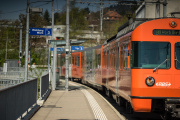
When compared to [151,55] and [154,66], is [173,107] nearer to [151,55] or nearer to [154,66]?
[154,66]

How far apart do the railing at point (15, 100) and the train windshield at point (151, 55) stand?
3098mm

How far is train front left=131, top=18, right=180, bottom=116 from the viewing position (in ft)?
33.0

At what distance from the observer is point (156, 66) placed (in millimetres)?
10203

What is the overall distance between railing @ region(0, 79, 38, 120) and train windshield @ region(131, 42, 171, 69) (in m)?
3.10

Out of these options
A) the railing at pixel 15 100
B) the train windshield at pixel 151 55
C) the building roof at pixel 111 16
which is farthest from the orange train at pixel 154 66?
the building roof at pixel 111 16

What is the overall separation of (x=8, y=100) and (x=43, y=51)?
54472 millimetres

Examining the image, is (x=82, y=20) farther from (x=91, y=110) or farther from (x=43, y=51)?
(x=91, y=110)

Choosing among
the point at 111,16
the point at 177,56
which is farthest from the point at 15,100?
the point at 111,16

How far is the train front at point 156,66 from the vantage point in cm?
1005

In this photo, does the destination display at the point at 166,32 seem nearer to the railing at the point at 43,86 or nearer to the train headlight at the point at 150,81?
the train headlight at the point at 150,81

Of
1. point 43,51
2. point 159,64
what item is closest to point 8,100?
point 159,64

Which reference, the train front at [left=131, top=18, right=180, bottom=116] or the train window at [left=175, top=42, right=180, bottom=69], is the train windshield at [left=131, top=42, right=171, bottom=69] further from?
the train window at [left=175, top=42, right=180, bottom=69]

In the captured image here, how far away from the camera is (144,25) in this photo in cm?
1049

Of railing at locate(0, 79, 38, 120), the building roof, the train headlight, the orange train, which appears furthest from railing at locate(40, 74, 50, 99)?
the building roof
